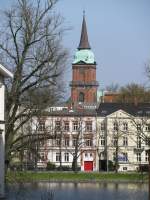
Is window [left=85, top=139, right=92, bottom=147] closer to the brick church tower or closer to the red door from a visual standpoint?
the red door

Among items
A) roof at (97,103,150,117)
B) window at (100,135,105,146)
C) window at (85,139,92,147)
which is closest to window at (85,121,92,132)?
window at (85,139,92,147)

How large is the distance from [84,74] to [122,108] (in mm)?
43885

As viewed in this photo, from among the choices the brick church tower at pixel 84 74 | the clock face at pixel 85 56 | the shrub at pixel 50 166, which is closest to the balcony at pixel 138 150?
the shrub at pixel 50 166

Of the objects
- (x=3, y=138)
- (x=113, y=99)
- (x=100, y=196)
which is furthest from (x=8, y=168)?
(x=113, y=99)

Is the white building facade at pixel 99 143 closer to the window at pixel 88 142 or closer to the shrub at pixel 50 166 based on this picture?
the window at pixel 88 142

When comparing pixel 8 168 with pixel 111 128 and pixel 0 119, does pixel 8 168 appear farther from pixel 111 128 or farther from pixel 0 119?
pixel 111 128

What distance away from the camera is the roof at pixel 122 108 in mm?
107750

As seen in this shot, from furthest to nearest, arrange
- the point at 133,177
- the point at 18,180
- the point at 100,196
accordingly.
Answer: the point at 133,177 < the point at 100,196 < the point at 18,180

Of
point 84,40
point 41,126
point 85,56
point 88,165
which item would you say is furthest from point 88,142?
point 41,126

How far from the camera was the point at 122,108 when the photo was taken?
110562mm

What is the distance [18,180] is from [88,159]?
79.2m

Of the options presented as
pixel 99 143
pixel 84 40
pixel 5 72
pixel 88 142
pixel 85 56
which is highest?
pixel 84 40

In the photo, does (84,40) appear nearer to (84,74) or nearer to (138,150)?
(84,74)

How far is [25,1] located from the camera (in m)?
32.1
